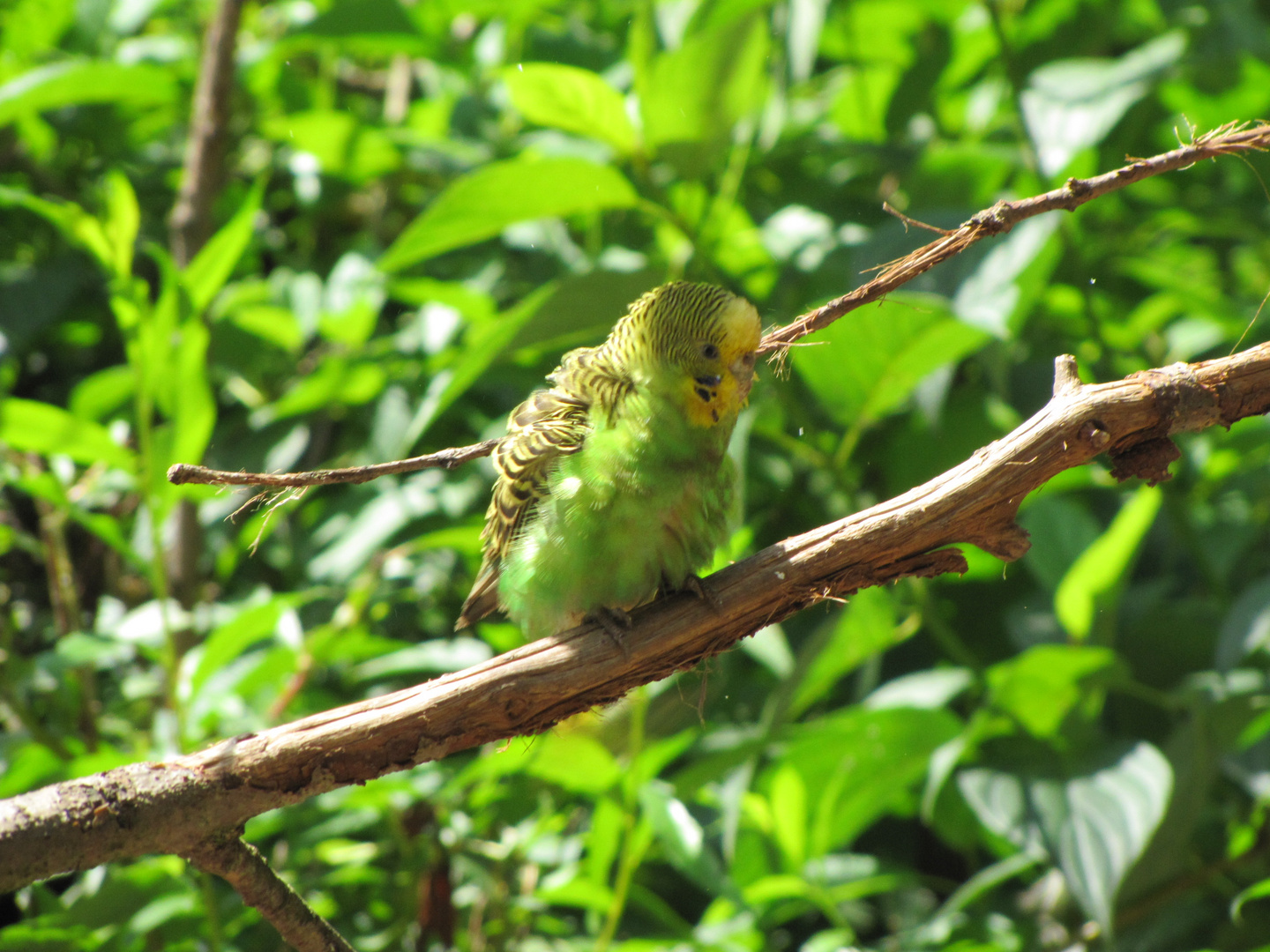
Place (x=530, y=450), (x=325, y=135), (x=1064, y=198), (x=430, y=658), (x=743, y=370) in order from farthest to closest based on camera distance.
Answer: (x=325, y=135), (x=430, y=658), (x=530, y=450), (x=743, y=370), (x=1064, y=198)

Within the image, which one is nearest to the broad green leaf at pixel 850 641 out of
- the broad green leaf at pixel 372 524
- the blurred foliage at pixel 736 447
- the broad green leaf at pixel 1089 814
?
the blurred foliage at pixel 736 447

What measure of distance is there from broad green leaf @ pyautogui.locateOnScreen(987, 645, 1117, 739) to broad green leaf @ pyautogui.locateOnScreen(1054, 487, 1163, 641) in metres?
0.05

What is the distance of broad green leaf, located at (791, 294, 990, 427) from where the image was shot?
1.29 m

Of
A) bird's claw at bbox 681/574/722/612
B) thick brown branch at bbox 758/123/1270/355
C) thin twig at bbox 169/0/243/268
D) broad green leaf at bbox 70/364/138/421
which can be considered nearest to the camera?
thick brown branch at bbox 758/123/1270/355

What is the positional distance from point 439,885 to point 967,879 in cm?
91

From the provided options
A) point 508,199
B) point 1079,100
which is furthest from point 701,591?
point 1079,100

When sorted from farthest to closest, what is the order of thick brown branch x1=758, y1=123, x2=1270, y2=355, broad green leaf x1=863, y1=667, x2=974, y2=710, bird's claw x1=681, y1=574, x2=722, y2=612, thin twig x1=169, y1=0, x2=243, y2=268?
1. thin twig x1=169, y1=0, x2=243, y2=268
2. broad green leaf x1=863, y1=667, x2=974, y2=710
3. bird's claw x1=681, y1=574, x2=722, y2=612
4. thick brown branch x1=758, y1=123, x2=1270, y2=355

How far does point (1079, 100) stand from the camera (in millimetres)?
1576

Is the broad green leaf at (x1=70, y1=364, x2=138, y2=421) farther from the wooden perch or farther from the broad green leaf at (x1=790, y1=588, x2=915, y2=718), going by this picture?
the broad green leaf at (x1=790, y1=588, x2=915, y2=718)

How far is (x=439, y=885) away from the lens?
4.85 feet

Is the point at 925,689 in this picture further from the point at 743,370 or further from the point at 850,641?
the point at 743,370

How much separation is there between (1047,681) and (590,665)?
2.46ft

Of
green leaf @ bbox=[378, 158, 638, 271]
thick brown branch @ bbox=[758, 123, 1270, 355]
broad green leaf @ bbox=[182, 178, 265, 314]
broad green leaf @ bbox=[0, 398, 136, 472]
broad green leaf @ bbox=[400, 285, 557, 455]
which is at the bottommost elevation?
broad green leaf @ bbox=[0, 398, 136, 472]

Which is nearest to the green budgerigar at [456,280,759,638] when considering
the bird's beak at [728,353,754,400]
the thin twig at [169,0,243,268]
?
the bird's beak at [728,353,754,400]
